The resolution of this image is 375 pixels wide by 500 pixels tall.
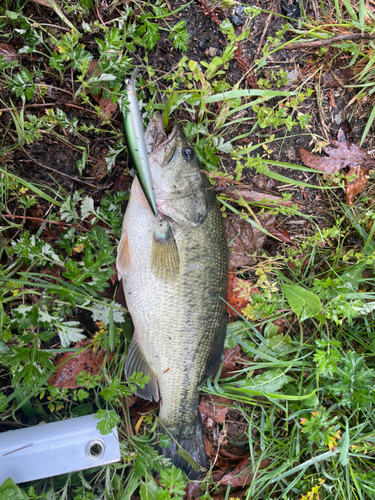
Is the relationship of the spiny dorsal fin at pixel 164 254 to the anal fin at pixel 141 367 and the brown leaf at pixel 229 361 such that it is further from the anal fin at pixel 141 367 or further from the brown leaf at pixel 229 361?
the brown leaf at pixel 229 361

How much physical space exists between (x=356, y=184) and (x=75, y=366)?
2875 mm

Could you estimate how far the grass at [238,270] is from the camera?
2303mm

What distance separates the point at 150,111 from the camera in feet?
8.30

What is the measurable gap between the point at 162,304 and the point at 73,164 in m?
1.27

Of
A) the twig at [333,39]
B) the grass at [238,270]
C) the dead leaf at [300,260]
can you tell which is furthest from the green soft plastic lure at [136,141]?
the twig at [333,39]

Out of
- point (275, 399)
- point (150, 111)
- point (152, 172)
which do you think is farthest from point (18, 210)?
point (275, 399)

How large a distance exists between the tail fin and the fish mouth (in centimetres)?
203

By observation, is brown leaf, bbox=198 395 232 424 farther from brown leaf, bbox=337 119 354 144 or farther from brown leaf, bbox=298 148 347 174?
brown leaf, bbox=337 119 354 144

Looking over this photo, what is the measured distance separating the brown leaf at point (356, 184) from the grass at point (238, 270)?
0.23ft

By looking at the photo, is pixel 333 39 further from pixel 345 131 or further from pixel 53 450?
pixel 53 450

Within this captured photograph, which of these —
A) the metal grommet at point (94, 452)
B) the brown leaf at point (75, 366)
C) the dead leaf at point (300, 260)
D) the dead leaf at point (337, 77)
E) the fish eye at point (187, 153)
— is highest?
the dead leaf at point (337, 77)

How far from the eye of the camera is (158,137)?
7.63 ft

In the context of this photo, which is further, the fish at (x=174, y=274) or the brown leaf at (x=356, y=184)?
the brown leaf at (x=356, y=184)

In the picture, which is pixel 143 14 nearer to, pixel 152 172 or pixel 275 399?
pixel 152 172
